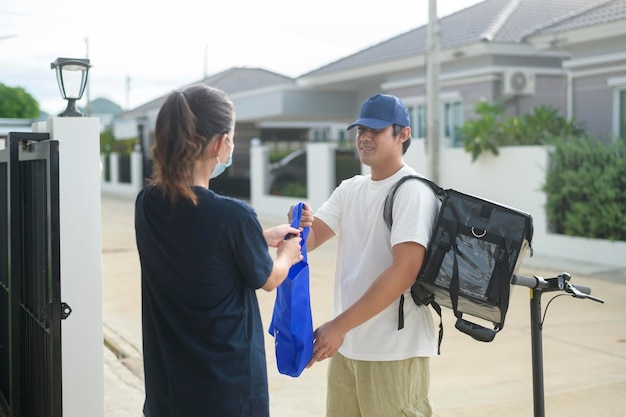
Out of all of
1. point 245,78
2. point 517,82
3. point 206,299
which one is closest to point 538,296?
point 206,299

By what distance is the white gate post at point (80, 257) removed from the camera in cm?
395

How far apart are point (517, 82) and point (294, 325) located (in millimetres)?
16338

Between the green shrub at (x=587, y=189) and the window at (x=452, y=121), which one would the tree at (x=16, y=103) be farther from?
the green shrub at (x=587, y=189)

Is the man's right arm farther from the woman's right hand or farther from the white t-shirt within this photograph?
the woman's right hand

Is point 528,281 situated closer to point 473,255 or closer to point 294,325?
point 473,255

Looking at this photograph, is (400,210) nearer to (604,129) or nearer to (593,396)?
(593,396)

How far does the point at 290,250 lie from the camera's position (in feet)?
9.09

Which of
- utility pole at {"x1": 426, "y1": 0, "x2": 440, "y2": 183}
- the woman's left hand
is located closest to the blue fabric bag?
the woman's left hand

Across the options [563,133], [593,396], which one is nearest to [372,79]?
[563,133]

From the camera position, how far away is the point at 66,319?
399 centimetres

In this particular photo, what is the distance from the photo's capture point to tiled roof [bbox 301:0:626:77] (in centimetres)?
1652

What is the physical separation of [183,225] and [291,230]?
495 mm

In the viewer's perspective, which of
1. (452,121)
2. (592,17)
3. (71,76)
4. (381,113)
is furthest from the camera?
(452,121)

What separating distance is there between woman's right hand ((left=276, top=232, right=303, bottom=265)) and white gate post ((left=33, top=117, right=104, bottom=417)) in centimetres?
148
